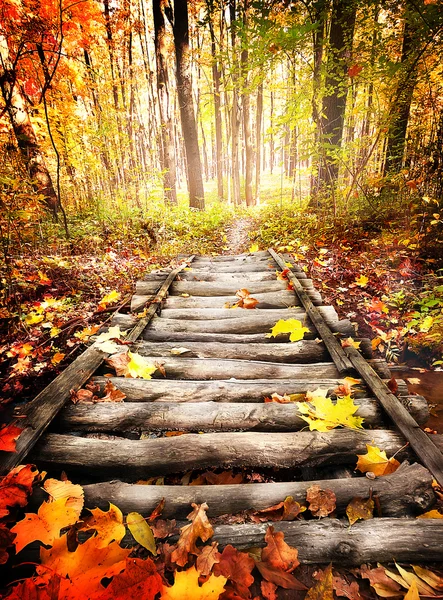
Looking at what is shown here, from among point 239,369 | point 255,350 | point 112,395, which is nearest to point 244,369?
point 239,369

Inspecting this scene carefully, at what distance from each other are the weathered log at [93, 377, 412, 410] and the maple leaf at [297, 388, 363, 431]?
19 cm

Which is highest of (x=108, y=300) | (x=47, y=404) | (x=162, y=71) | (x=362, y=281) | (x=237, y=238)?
(x=162, y=71)

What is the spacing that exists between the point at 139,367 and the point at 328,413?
1.35m

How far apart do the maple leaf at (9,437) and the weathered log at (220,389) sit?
63 centimetres

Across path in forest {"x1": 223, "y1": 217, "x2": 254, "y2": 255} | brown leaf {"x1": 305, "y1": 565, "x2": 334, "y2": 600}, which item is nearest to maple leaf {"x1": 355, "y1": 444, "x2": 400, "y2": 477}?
brown leaf {"x1": 305, "y1": 565, "x2": 334, "y2": 600}

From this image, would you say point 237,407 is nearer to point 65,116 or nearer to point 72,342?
point 72,342

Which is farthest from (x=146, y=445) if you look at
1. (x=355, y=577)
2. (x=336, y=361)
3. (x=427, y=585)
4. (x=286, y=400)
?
(x=336, y=361)

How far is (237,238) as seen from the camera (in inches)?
380

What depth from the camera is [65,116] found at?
315 inches

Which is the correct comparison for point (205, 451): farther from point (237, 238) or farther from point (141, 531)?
point (237, 238)

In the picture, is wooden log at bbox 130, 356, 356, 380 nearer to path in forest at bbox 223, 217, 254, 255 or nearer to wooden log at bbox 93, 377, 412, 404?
wooden log at bbox 93, 377, 412, 404

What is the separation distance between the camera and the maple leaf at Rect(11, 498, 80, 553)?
1.14 meters

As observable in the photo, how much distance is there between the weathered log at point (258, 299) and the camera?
3533 mm

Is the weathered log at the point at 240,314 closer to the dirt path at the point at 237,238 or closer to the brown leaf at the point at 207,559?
the brown leaf at the point at 207,559
